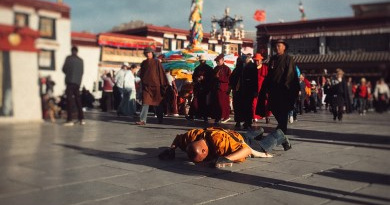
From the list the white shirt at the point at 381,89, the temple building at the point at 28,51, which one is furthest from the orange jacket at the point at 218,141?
the temple building at the point at 28,51

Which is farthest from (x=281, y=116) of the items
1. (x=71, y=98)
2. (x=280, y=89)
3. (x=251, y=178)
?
(x=71, y=98)

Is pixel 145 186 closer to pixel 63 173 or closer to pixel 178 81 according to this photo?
pixel 63 173

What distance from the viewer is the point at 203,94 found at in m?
7.03

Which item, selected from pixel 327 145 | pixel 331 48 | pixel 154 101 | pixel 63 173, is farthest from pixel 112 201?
pixel 154 101

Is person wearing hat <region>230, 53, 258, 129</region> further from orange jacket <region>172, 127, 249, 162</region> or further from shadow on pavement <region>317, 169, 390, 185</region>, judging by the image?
shadow on pavement <region>317, 169, 390, 185</region>

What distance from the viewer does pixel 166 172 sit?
2945 millimetres

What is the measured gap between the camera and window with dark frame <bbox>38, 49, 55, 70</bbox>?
53cm

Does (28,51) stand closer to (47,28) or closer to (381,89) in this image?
(47,28)

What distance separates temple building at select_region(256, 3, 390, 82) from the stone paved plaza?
13 cm

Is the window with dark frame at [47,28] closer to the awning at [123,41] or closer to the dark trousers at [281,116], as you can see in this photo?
the awning at [123,41]

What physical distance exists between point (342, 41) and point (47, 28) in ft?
2.74

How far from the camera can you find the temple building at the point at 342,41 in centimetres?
80

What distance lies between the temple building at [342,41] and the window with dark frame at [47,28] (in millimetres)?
551

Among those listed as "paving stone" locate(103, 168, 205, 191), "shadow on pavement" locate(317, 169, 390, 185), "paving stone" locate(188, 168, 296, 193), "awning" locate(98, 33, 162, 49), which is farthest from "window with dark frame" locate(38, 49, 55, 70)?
"paving stone" locate(188, 168, 296, 193)
